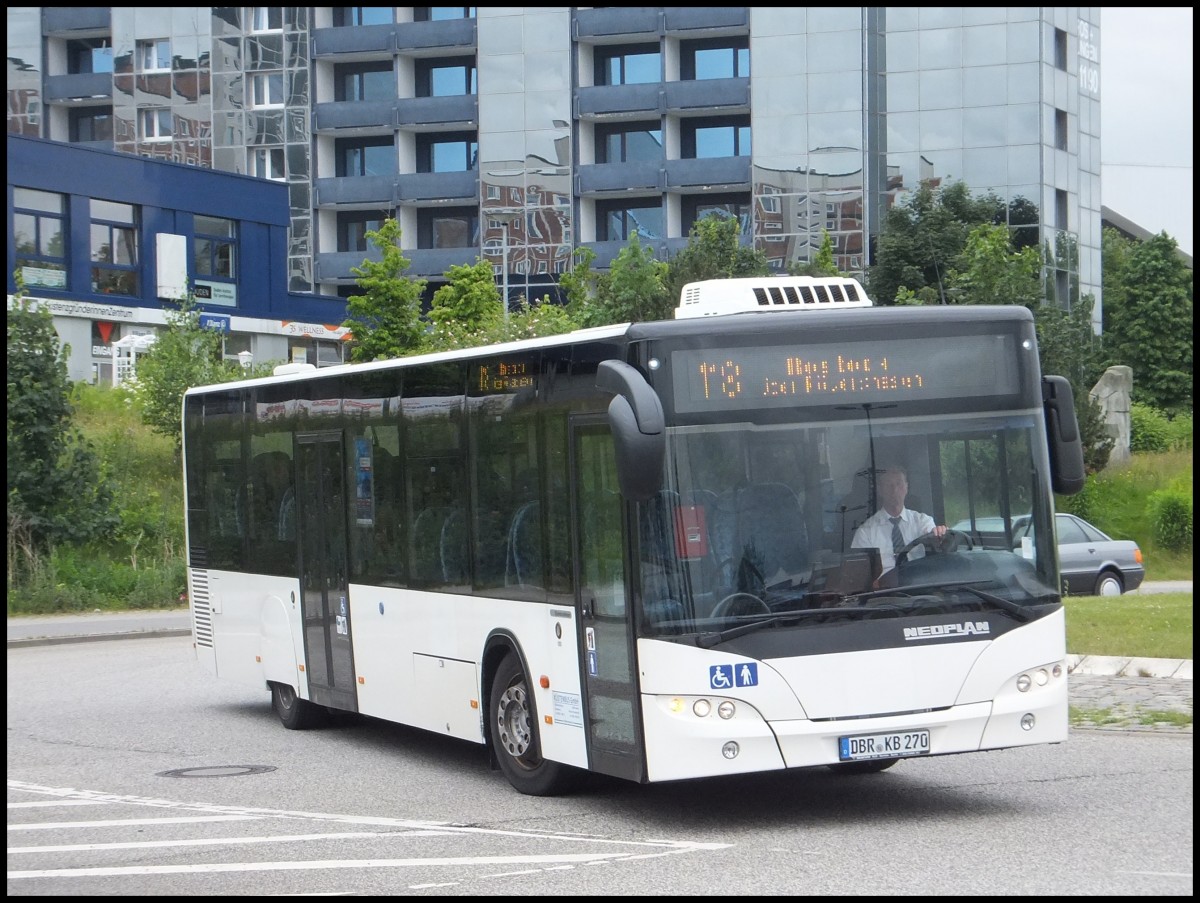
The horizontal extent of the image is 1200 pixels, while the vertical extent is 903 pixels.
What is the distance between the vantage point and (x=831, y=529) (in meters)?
9.86

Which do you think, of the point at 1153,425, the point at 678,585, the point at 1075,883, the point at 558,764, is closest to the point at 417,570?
the point at 558,764

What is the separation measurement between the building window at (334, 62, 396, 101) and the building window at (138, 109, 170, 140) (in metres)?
7.96

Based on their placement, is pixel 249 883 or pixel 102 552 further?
pixel 102 552

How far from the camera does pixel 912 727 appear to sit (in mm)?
9914

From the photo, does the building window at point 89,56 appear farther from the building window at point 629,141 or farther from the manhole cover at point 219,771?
the manhole cover at point 219,771

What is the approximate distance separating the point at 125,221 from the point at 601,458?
5452cm

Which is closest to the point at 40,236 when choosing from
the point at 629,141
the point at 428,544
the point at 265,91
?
the point at 265,91

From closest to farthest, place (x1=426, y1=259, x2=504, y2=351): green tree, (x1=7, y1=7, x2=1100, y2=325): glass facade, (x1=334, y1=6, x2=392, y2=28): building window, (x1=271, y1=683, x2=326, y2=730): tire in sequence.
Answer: (x1=271, y1=683, x2=326, y2=730): tire, (x1=426, y1=259, x2=504, y2=351): green tree, (x1=7, y1=7, x2=1100, y2=325): glass facade, (x1=334, y1=6, x2=392, y2=28): building window

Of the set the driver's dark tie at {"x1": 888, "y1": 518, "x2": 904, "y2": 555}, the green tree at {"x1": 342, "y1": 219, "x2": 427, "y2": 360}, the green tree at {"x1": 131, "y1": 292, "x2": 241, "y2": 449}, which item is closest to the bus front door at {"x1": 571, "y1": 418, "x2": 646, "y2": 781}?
the driver's dark tie at {"x1": 888, "y1": 518, "x2": 904, "y2": 555}

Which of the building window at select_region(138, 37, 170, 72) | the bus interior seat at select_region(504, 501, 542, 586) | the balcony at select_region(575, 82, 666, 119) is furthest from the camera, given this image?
the building window at select_region(138, 37, 170, 72)

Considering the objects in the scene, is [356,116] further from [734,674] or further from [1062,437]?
[734,674]

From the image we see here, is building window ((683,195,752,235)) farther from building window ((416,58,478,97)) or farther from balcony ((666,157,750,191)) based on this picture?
building window ((416,58,478,97))

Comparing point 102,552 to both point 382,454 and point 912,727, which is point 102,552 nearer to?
point 382,454

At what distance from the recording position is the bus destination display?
1002cm
